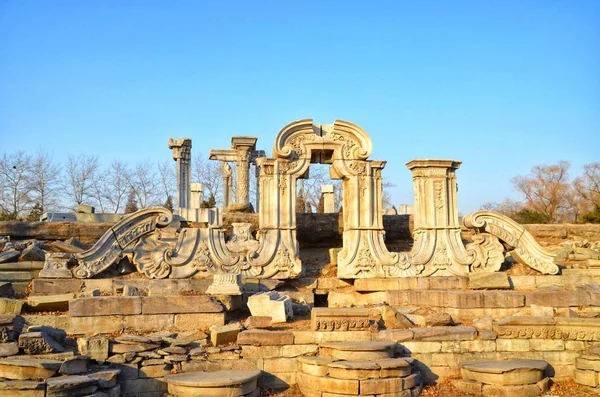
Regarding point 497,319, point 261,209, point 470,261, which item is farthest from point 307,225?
point 497,319

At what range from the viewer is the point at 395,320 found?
28.7 feet

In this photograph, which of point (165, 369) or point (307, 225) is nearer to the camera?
point (165, 369)

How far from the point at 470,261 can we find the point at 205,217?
5.56 metres

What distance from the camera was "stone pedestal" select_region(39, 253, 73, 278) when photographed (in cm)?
997

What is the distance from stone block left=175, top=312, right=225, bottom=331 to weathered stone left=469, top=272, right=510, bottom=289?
5219mm

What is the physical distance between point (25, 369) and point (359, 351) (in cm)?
410

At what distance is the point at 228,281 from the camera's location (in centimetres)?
940

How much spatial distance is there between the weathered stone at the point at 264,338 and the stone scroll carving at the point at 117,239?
3.84 meters

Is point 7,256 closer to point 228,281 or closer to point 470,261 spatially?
point 228,281

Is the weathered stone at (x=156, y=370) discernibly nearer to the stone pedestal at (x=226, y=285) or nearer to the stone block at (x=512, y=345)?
the stone pedestal at (x=226, y=285)

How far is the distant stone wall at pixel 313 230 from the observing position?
12.8 meters

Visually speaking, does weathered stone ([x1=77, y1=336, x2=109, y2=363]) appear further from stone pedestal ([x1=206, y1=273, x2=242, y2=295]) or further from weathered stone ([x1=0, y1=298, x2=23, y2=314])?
stone pedestal ([x1=206, y1=273, x2=242, y2=295])

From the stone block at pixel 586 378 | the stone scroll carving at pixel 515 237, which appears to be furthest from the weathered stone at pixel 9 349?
the stone scroll carving at pixel 515 237

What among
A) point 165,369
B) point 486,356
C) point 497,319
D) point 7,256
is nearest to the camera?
point 165,369
